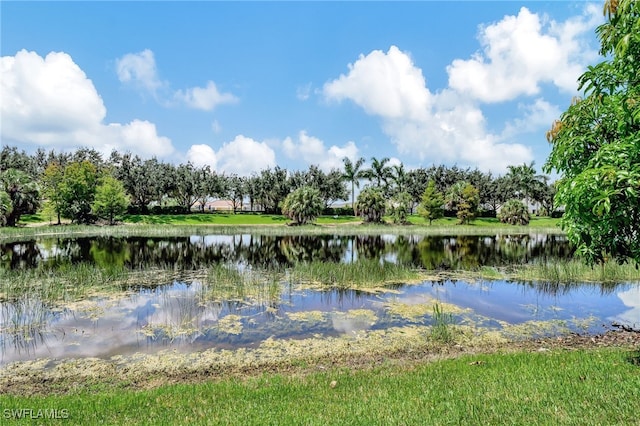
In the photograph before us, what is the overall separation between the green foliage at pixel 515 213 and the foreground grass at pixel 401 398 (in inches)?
2827

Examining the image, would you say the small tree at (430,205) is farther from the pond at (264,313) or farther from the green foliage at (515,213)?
the pond at (264,313)

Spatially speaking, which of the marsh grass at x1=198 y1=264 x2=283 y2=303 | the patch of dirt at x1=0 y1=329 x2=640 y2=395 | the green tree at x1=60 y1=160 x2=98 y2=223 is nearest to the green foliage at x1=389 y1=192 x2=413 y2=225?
the green tree at x1=60 y1=160 x2=98 y2=223

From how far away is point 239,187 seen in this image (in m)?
91.1

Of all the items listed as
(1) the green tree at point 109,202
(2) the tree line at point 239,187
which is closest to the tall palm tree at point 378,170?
(2) the tree line at point 239,187

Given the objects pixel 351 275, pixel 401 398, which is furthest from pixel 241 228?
pixel 401 398

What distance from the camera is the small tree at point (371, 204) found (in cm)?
6762

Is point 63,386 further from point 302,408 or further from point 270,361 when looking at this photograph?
point 302,408

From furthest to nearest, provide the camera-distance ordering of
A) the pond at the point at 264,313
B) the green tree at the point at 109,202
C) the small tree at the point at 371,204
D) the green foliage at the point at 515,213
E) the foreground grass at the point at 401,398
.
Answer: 1. the green foliage at the point at 515,213
2. the small tree at the point at 371,204
3. the green tree at the point at 109,202
4. the pond at the point at 264,313
5. the foreground grass at the point at 401,398

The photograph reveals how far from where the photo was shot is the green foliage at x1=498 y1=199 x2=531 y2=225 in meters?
71.9

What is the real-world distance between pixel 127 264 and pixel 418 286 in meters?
16.7

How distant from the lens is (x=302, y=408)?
5.55 m

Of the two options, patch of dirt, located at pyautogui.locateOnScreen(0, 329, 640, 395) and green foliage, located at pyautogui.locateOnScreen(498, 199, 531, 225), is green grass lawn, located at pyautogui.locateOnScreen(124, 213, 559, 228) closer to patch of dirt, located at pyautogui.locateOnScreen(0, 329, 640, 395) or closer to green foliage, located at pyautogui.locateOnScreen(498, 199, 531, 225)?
green foliage, located at pyautogui.locateOnScreen(498, 199, 531, 225)

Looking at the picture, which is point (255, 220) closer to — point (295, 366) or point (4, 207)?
point (4, 207)

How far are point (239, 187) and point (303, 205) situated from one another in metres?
34.4
